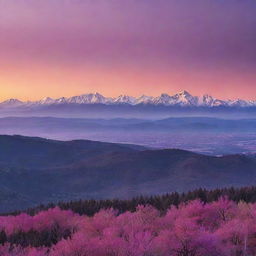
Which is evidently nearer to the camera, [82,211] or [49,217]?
[49,217]

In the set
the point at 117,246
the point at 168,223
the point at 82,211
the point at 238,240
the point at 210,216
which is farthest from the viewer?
the point at 82,211

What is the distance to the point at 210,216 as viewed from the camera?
80.1m

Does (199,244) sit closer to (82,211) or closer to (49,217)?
(49,217)

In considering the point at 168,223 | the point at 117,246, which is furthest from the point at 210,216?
the point at 117,246

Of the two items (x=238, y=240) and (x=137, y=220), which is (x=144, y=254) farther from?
(x=137, y=220)

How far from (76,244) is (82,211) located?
6358 centimetres

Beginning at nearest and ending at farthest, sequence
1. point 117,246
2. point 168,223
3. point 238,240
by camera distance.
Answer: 1. point 117,246
2. point 238,240
3. point 168,223

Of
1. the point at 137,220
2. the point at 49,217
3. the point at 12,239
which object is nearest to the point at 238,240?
the point at 137,220

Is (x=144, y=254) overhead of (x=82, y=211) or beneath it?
overhead

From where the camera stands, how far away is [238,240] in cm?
5872

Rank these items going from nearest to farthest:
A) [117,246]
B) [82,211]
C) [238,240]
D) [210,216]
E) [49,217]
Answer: [117,246], [238,240], [210,216], [49,217], [82,211]

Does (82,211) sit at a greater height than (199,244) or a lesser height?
lesser

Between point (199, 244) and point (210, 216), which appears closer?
point (199, 244)

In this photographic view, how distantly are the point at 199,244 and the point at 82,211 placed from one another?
6489cm
